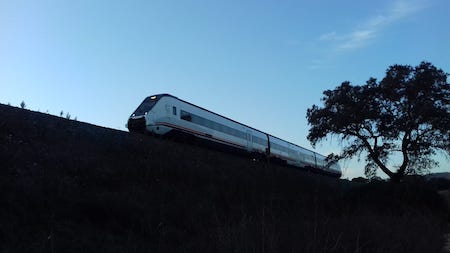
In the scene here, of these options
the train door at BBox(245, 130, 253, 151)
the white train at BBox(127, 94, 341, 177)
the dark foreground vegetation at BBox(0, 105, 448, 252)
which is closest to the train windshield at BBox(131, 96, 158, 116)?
the white train at BBox(127, 94, 341, 177)

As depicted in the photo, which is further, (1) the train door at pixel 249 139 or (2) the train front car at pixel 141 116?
(1) the train door at pixel 249 139

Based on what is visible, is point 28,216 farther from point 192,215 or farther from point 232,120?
point 232,120

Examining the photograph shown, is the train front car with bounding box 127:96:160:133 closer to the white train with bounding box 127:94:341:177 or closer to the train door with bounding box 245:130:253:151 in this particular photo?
the white train with bounding box 127:94:341:177

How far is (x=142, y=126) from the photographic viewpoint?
95.1 ft

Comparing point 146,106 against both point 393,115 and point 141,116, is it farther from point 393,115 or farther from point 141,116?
point 393,115

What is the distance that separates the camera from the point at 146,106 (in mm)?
29422

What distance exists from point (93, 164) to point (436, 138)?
25.5 meters

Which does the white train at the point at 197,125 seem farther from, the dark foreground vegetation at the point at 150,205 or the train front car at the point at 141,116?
the dark foreground vegetation at the point at 150,205

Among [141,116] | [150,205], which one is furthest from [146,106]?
[150,205]

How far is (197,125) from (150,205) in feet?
51.5

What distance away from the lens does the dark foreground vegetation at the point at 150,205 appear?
815 cm

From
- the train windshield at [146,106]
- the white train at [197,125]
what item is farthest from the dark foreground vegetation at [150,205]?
the train windshield at [146,106]

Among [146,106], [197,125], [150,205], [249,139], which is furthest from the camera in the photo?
[249,139]

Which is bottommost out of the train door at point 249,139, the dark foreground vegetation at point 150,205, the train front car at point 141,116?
the dark foreground vegetation at point 150,205
